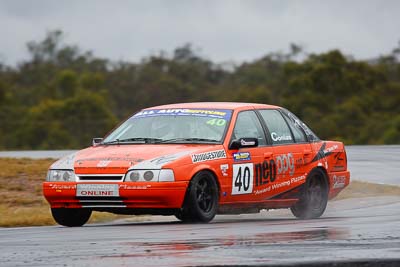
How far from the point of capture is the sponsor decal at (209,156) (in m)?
12.5

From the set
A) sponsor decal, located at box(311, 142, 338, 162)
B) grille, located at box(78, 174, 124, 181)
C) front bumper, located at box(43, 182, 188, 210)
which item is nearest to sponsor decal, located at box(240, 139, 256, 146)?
front bumper, located at box(43, 182, 188, 210)

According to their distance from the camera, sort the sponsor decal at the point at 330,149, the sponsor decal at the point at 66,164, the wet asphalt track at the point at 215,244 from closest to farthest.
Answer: the wet asphalt track at the point at 215,244 → the sponsor decal at the point at 66,164 → the sponsor decal at the point at 330,149

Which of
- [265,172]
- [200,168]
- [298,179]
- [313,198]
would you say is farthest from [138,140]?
[313,198]

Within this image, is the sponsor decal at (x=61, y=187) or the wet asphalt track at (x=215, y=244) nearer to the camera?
the wet asphalt track at (x=215, y=244)

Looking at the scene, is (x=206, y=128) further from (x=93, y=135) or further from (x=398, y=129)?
(x=398, y=129)

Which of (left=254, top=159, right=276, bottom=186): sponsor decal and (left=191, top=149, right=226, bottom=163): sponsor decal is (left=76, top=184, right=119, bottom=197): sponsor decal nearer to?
(left=191, top=149, right=226, bottom=163): sponsor decal

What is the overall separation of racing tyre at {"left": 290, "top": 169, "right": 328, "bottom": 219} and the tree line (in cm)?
2984

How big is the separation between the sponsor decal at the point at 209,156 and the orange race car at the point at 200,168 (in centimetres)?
1

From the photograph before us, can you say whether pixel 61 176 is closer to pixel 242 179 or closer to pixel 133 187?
pixel 133 187

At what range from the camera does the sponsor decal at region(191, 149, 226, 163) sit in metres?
12.5

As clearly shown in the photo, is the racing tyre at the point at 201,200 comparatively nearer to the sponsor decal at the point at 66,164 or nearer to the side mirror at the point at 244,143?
the side mirror at the point at 244,143

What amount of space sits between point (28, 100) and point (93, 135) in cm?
2829

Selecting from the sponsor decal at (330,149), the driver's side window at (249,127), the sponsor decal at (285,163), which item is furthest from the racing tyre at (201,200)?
the sponsor decal at (330,149)

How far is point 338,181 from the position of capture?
15.0 meters
